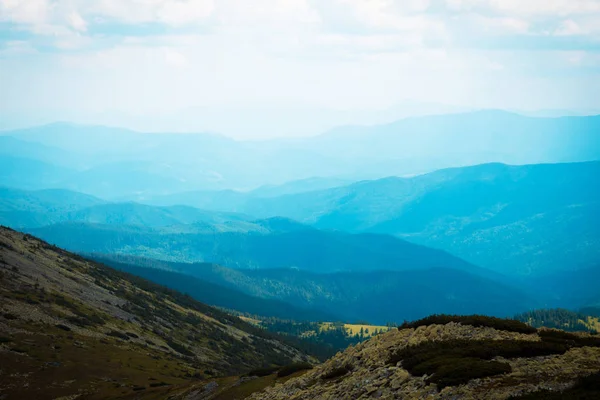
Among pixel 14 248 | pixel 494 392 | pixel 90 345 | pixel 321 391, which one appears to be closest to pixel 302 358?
pixel 14 248

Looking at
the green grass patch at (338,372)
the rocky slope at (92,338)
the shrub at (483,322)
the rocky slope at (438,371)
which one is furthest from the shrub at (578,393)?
the rocky slope at (92,338)

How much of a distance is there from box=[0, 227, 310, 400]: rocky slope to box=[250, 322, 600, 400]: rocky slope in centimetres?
2758

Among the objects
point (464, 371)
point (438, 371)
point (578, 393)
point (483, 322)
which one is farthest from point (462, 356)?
point (578, 393)

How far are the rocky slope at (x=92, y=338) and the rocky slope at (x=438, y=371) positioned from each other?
27584 mm

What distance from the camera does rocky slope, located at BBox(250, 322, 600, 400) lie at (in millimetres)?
31203

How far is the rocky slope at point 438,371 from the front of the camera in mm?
31203

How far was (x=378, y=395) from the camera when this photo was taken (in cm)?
3553

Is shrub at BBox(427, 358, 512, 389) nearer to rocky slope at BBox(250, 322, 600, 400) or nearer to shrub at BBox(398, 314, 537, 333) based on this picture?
rocky slope at BBox(250, 322, 600, 400)

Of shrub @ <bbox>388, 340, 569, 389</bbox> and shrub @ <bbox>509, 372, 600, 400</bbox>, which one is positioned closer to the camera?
shrub @ <bbox>509, 372, 600, 400</bbox>

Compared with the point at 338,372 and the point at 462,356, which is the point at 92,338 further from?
the point at 462,356

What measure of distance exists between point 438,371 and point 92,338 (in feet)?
260

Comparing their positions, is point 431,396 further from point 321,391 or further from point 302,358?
point 302,358

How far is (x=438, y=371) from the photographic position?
→ 112 ft

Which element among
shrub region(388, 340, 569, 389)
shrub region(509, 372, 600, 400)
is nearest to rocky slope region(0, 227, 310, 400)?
shrub region(388, 340, 569, 389)
